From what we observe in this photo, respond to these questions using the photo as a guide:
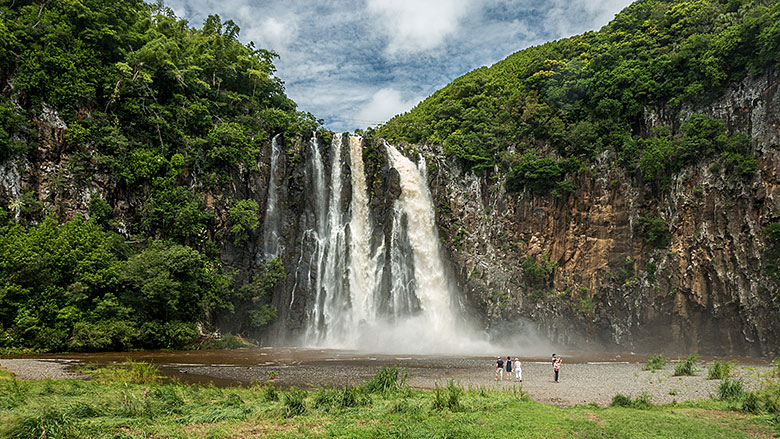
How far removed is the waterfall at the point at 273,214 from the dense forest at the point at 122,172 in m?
1.46

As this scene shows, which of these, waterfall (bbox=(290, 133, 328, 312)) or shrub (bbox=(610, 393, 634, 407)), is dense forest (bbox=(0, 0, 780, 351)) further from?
shrub (bbox=(610, 393, 634, 407))

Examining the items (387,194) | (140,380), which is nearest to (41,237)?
(140,380)

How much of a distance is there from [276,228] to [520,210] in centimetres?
2091

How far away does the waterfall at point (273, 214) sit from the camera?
35.3 m

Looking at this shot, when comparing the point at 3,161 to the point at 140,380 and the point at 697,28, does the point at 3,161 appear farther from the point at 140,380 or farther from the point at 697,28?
the point at 697,28

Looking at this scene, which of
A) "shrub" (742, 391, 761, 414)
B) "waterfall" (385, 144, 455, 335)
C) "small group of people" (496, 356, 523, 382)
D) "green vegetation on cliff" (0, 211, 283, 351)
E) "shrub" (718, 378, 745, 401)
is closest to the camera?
"shrub" (742, 391, 761, 414)

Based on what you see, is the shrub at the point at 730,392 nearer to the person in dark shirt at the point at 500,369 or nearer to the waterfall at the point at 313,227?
the person in dark shirt at the point at 500,369

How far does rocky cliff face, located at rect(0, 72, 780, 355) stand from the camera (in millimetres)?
27391

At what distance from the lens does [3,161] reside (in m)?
25.7

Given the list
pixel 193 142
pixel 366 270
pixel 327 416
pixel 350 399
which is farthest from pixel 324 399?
pixel 193 142

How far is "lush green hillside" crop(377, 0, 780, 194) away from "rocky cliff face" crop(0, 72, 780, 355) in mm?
1209

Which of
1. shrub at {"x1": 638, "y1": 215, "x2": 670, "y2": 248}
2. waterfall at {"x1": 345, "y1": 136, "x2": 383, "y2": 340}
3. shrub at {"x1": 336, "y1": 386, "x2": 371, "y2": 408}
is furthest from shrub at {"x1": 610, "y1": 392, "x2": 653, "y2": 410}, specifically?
waterfall at {"x1": 345, "y1": 136, "x2": 383, "y2": 340}

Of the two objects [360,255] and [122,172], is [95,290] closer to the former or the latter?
[122,172]

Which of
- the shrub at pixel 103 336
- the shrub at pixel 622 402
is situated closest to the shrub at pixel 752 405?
the shrub at pixel 622 402
